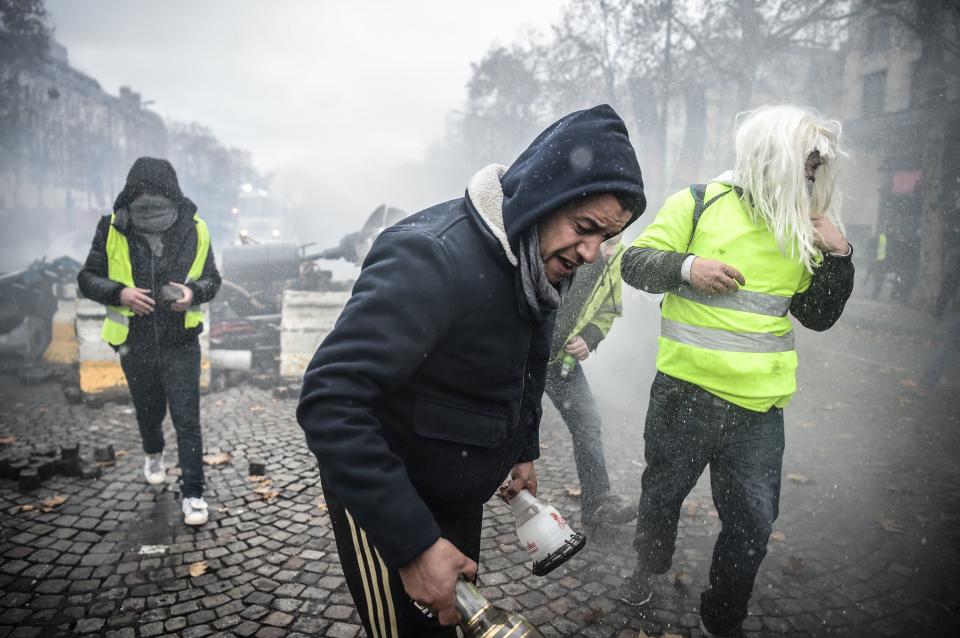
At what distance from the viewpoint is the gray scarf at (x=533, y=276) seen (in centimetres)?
153

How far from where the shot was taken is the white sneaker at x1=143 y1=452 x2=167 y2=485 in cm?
430

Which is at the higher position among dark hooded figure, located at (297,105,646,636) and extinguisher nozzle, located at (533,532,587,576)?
dark hooded figure, located at (297,105,646,636)

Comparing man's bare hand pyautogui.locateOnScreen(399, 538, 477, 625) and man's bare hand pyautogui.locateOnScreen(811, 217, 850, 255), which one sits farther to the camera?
man's bare hand pyautogui.locateOnScreen(811, 217, 850, 255)

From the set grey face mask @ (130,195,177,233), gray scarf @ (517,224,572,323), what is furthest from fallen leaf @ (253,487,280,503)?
gray scarf @ (517,224,572,323)

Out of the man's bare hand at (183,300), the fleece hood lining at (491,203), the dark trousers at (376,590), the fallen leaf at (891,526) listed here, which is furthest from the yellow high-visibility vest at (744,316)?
the man's bare hand at (183,300)

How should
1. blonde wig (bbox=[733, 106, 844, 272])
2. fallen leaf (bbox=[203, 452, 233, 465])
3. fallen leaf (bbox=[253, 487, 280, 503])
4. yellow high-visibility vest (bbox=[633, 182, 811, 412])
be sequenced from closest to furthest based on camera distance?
blonde wig (bbox=[733, 106, 844, 272]), yellow high-visibility vest (bbox=[633, 182, 811, 412]), fallen leaf (bbox=[253, 487, 280, 503]), fallen leaf (bbox=[203, 452, 233, 465])

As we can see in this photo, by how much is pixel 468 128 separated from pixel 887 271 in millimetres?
28557

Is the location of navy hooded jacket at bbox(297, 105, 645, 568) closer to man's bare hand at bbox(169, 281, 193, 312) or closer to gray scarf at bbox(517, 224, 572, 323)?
gray scarf at bbox(517, 224, 572, 323)

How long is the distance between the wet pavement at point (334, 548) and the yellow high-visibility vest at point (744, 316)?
1.41 m

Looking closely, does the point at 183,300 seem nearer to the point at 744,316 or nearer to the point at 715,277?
the point at 715,277

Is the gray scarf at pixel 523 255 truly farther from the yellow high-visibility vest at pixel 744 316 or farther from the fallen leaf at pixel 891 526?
the fallen leaf at pixel 891 526

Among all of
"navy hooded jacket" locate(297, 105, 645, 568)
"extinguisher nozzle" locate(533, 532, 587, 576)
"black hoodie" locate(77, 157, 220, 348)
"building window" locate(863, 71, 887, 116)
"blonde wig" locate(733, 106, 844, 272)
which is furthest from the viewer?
"building window" locate(863, 71, 887, 116)

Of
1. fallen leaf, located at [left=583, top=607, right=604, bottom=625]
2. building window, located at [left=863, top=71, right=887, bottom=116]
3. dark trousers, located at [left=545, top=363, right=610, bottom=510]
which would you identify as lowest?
fallen leaf, located at [left=583, top=607, right=604, bottom=625]

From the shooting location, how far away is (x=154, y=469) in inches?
170
